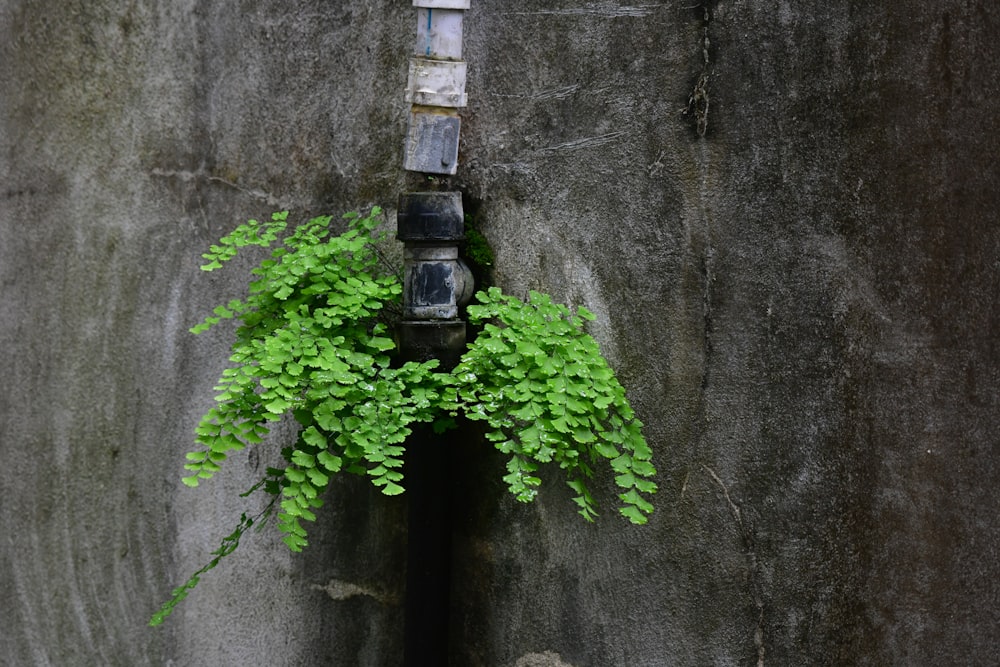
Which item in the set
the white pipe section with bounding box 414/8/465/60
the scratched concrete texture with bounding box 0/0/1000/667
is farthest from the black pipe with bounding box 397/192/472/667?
the white pipe section with bounding box 414/8/465/60

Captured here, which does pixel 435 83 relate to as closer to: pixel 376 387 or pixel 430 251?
pixel 430 251

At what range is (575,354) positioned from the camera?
3314 millimetres

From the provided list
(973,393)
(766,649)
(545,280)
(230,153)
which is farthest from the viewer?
(230,153)

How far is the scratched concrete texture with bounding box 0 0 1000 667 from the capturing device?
3.25 m

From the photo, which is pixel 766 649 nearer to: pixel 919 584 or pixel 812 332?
pixel 919 584

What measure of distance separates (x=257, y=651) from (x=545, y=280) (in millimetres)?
2214

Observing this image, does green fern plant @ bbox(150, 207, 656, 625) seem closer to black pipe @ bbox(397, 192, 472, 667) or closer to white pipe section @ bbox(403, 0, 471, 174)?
black pipe @ bbox(397, 192, 472, 667)

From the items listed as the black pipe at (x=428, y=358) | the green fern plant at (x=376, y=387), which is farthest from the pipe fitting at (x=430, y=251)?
the green fern plant at (x=376, y=387)

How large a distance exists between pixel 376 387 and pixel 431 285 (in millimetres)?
509

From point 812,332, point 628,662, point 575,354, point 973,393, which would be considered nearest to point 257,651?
point 628,662

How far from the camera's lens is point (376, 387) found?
3.29 metres

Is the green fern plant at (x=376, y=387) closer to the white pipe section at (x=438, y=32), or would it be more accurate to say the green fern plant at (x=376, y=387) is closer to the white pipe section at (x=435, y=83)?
the white pipe section at (x=435, y=83)

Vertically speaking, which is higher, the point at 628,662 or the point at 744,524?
the point at 744,524

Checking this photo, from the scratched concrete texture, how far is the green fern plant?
0.30 metres
